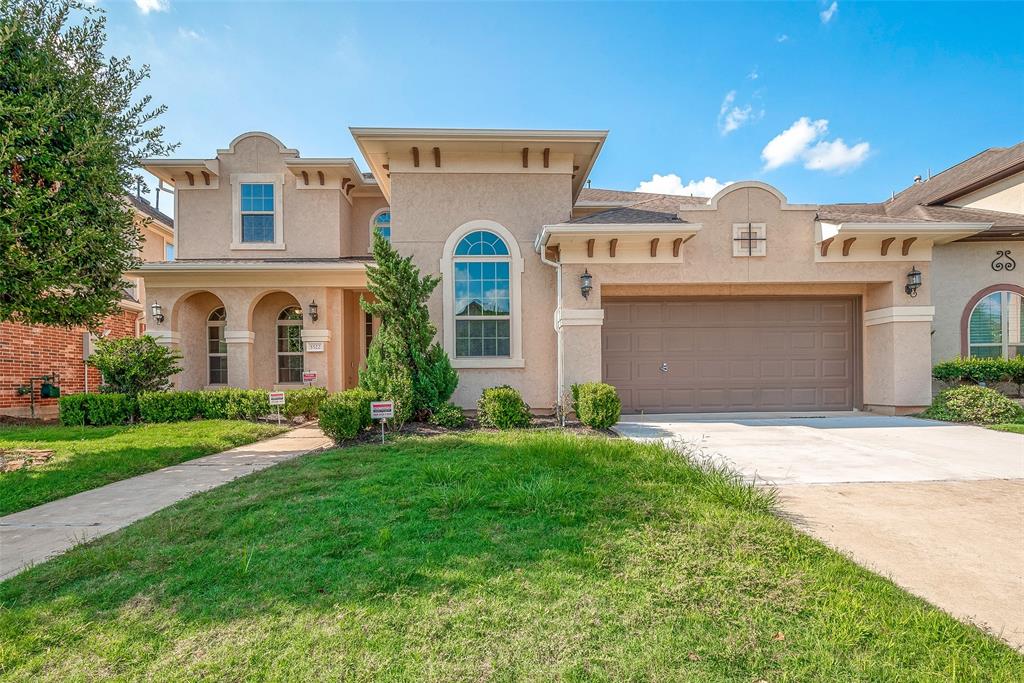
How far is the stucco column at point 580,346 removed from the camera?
848cm

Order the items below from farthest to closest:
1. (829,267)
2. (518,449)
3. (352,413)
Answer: (829,267)
(352,413)
(518,449)

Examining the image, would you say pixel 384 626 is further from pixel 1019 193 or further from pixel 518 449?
pixel 1019 193

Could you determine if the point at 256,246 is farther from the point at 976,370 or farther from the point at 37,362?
the point at 976,370

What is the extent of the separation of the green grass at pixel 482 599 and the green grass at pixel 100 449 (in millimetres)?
2071

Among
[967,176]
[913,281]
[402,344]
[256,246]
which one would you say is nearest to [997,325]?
[913,281]

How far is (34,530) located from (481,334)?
6700 mm

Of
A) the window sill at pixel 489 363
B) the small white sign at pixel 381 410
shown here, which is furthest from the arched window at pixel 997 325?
the small white sign at pixel 381 410

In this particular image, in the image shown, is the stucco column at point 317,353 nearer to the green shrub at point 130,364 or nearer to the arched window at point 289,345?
the arched window at point 289,345

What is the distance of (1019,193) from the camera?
34.4 ft

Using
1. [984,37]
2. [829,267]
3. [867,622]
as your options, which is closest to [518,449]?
[867,622]

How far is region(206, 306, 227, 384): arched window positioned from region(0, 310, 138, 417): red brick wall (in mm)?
2185

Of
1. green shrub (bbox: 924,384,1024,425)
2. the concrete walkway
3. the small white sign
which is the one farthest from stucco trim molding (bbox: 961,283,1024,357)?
the concrete walkway


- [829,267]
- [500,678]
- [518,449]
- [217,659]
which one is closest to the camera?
[500,678]

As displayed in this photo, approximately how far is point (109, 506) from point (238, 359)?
7.06 meters
